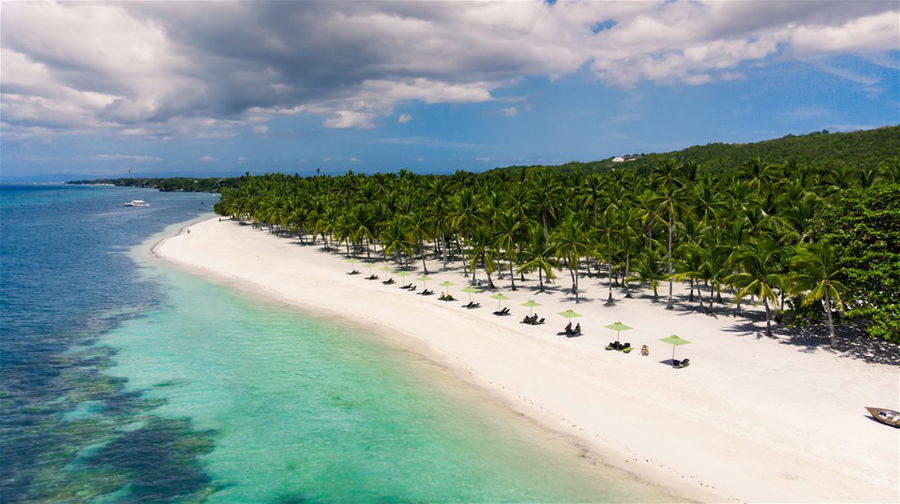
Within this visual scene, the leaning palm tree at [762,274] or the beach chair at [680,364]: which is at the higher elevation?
the leaning palm tree at [762,274]

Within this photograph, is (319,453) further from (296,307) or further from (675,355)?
(296,307)

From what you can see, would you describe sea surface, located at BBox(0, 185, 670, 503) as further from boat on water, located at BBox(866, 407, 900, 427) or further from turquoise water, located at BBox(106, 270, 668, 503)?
boat on water, located at BBox(866, 407, 900, 427)

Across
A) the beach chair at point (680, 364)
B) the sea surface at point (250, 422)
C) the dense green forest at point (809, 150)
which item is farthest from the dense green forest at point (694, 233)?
the dense green forest at point (809, 150)

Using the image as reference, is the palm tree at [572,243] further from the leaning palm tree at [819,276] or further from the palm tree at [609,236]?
the leaning palm tree at [819,276]

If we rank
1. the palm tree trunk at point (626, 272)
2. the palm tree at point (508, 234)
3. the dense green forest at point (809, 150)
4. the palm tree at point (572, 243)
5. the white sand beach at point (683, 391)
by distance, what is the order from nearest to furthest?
the white sand beach at point (683, 391)
the palm tree at point (572, 243)
the palm tree trunk at point (626, 272)
the palm tree at point (508, 234)
the dense green forest at point (809, 150)

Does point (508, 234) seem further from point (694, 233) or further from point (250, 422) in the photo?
point (250, 422)

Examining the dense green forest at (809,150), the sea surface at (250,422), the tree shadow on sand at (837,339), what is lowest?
the sea surface at (250,422)

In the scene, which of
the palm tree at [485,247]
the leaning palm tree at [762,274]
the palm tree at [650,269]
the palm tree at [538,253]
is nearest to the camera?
the leaning palm tree at [762,274]

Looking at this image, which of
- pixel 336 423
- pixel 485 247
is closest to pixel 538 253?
pixel 485 247

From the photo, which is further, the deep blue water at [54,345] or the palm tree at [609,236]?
the palm tree at [609,236]
